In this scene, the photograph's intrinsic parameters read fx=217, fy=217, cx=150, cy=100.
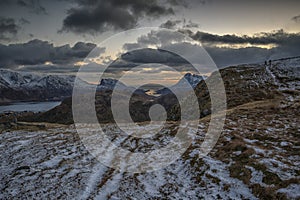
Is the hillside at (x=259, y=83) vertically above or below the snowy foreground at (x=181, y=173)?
above

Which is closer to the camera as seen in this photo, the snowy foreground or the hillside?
the snowy foreground

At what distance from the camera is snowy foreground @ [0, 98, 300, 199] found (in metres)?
14.5

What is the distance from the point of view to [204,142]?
79.5 ft

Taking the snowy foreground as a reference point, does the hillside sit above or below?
above

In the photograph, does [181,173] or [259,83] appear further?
[259,83]

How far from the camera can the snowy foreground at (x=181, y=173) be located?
1452 centimetres

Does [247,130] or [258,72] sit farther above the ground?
[258,72]

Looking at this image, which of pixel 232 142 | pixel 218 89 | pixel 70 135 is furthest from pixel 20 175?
pixel 218 89

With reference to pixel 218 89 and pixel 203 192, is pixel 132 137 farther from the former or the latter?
pixel 218 89

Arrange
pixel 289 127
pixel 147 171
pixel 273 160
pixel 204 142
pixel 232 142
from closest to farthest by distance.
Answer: pixel 273 160 < pixel 147 171 < pixel 232 142 < pixel 204 142 < pixel 289 127

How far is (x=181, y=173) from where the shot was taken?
18188 millimetres

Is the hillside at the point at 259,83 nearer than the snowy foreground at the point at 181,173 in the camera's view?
No

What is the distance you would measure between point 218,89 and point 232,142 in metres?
41.1

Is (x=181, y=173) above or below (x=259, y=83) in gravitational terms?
below
